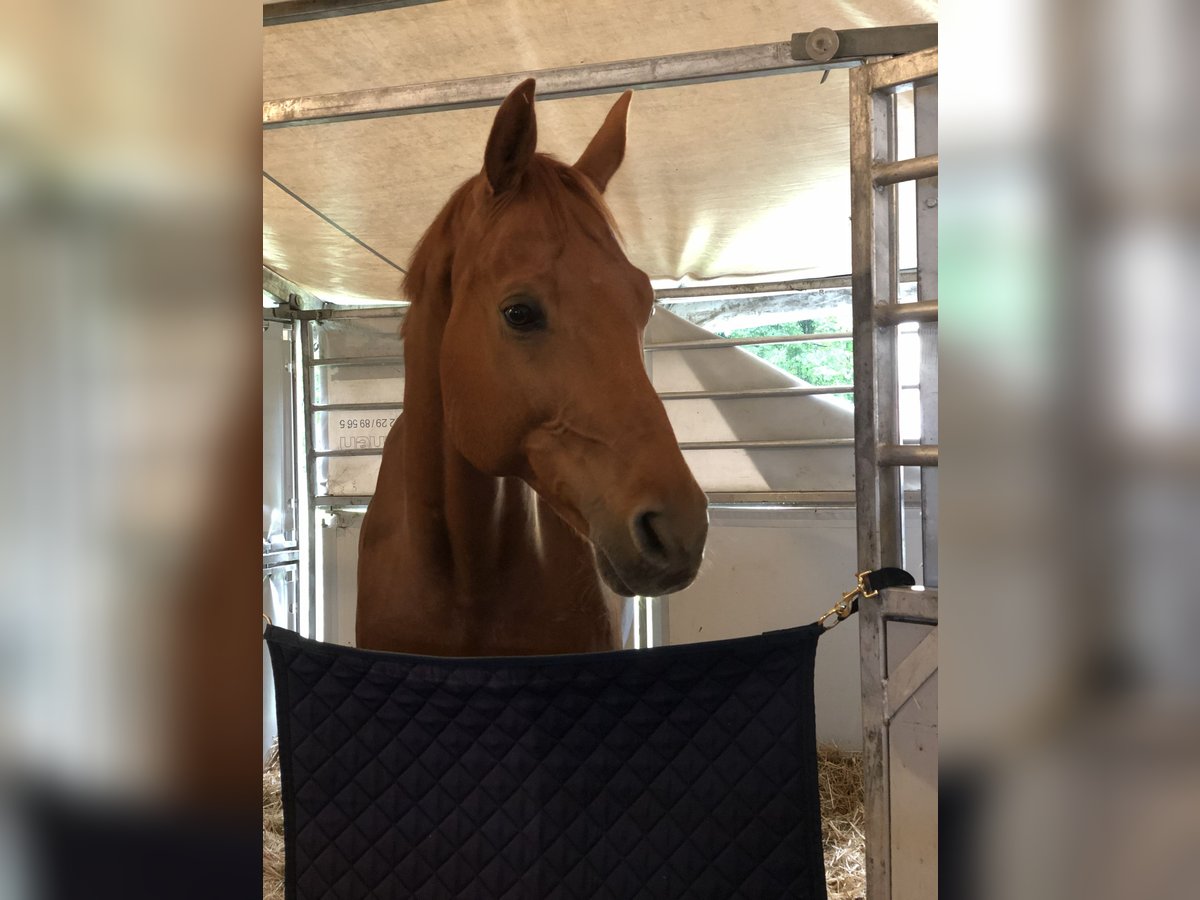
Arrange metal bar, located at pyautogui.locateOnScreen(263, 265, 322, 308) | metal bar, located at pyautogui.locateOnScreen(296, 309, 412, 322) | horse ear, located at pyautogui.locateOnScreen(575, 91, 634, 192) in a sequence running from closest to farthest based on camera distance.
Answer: horse ear, located at pyautogui.locateOnScreen(575, 91, 634, 192) → metal bar, located at pyautogui.locateOnScreen(263, 265, 322, 308) → metal bar, located at pyautogui.locateOnScreen(296, 309, 412, 322)

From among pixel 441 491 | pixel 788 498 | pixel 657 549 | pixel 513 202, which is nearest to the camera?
pixel 657 549

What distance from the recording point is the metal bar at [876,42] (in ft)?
3.75

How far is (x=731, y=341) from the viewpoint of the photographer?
3537 mm

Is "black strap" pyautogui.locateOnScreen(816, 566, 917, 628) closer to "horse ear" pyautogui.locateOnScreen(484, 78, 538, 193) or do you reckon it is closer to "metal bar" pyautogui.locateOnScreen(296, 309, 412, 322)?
"horse ear" pyautogui.locateOnScreen(484, 78, 538, 193)

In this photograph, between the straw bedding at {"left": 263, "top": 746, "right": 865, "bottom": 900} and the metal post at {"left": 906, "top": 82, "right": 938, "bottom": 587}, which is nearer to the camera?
the metal post at {"left": 906, "top": 82, "right": 938, "bottom": 587}

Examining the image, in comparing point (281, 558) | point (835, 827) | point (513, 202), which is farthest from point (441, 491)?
point (281, 558)

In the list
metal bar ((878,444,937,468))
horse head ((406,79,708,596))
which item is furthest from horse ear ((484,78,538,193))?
metal bar ((878,444,937,468))

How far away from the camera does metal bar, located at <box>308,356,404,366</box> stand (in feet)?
12.3

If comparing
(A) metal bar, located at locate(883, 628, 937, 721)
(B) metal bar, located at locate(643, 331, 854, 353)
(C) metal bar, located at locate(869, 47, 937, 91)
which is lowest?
(A) metal bar, located at locate(883, 628, 937, 721)

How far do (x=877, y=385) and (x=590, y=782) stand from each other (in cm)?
68

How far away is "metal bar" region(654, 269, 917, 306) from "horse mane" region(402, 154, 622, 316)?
2.15 metres

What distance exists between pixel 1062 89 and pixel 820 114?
7.33ft

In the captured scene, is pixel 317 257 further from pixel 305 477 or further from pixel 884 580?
pixel 884 580

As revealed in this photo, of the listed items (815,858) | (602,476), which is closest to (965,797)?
(602,476)
